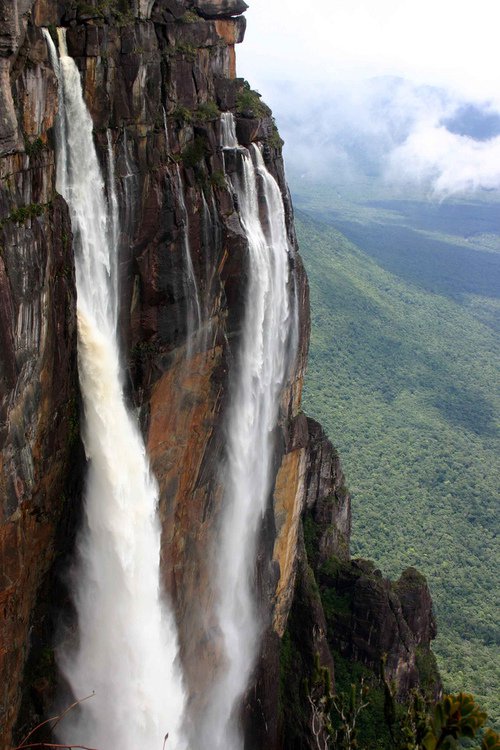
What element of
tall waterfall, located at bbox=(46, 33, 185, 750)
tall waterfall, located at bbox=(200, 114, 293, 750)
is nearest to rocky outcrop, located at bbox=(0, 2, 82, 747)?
tall waterfall, located at bbox=(46, 33, 185, 750)

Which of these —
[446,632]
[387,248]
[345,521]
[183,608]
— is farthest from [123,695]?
[387,248]

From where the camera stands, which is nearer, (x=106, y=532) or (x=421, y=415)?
(x=106, y=532)

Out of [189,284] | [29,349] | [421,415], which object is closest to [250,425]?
[189,284]

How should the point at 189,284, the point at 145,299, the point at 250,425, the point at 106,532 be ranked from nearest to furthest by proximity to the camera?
the point at 106,532 → the point at 145,299 → the point at 189,284 → the point at 250,425

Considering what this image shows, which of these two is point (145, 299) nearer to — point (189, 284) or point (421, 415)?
point (189, 284)

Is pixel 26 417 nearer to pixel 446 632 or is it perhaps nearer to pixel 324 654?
pixel 324 654

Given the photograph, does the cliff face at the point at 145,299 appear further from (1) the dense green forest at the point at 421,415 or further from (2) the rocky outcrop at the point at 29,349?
(1) the dense green forest at the point at 421,415

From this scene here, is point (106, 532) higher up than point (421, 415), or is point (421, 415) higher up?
point (106, 532)
